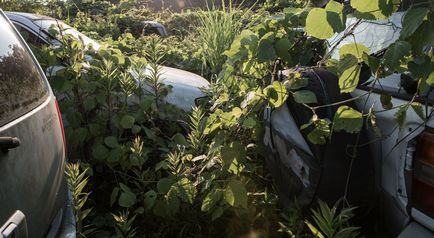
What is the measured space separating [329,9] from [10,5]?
10072 millimetres

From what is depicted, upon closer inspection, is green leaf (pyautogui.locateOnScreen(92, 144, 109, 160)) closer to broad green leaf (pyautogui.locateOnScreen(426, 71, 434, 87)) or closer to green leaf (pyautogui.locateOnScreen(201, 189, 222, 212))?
green leaf (pyautogui.locateOnScreen(201, 189, 222, 212))

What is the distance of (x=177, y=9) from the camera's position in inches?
979

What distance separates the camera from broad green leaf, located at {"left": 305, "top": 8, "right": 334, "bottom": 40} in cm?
233

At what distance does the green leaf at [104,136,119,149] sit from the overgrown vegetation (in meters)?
0.02

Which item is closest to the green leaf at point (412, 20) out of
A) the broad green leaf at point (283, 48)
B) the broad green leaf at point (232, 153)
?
the broad green leaf at point (283, 48)

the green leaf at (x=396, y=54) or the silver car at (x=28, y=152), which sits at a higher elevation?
the green leaf at (x=396, y=54)

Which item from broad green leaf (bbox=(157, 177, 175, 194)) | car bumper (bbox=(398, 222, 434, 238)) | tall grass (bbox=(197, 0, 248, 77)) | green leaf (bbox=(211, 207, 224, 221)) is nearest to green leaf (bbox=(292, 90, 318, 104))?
car bumper (bbox=(398, 222, 434, 238))

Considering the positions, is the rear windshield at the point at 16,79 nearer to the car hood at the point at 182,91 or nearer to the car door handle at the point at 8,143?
the car door handle at the point at 8,143

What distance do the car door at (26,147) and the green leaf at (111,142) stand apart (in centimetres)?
122

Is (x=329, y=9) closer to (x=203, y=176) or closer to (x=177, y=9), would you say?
(x=203, y=176)

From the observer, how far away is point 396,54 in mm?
2025

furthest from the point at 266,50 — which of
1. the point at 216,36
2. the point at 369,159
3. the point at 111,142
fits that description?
the point at 216,36

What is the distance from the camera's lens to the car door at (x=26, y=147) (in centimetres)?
172

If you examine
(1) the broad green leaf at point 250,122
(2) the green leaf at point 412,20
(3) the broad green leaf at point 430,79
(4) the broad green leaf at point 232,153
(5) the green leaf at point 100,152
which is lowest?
(5) the green leaf at point 100,152
